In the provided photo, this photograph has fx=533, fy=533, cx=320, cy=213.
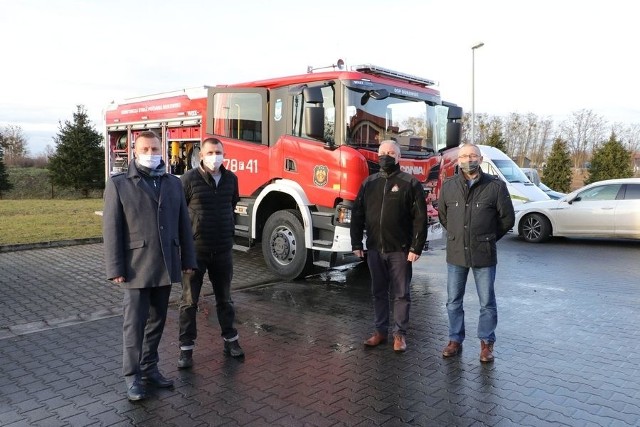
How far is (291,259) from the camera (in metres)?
8.10

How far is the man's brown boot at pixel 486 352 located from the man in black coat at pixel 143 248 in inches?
108

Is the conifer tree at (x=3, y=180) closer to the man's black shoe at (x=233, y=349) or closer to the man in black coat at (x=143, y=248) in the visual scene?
the man's black shoe at (x=233, y=349)

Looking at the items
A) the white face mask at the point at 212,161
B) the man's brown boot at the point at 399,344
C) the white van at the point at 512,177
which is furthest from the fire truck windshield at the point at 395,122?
the white van at the point at 512,177

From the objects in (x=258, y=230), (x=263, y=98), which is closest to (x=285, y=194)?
(x=258, y=230)

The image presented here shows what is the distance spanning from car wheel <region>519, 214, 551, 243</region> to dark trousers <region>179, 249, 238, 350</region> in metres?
10.1

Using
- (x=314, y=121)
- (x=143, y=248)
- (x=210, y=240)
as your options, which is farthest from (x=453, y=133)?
(x=143, y=248)

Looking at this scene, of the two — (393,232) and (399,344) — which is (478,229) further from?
(399,344)

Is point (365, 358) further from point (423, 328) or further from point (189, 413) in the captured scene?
point (189, 413)

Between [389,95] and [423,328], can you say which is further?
[389,95]

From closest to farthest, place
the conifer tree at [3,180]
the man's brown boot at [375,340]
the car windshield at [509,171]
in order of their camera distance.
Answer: the man's brown boot at [375,340] → the car windshield at [509,171] → the conifer tree at [3,180]

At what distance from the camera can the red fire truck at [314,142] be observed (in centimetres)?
737

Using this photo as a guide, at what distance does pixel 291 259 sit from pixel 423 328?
280 centimetres

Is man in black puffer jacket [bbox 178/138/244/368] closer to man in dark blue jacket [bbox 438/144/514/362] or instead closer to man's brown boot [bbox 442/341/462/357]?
man's brown boot [bbox 442/341/462/357]

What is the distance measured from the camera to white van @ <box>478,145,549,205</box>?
17.9 metres
